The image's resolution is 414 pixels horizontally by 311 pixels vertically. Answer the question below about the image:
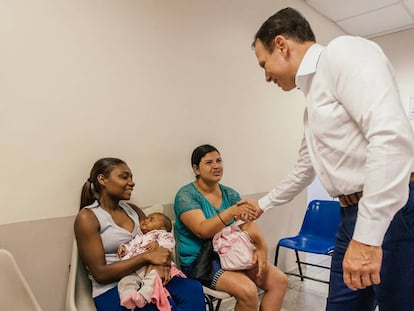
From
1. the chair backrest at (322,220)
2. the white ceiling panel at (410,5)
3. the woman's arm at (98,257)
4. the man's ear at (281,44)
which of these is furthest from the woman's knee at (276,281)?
the white ceiling panel at (410,5)

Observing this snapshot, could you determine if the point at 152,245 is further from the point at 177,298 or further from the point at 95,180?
the point at 95,180

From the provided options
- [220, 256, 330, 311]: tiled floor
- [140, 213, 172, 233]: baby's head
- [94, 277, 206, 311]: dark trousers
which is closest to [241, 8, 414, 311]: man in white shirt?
[94, 277, 206, 311]: dark trousers

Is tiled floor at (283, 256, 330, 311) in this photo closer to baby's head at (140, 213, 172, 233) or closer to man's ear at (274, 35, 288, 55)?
baby's head at (140, 213, 172, 233)

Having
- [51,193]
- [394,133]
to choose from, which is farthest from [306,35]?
[51,193]

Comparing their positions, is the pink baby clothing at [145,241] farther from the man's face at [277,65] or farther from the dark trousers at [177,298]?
the man's face at [277,65]

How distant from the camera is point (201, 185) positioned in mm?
2348

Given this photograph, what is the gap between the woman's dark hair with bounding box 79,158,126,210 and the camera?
1.86 meters

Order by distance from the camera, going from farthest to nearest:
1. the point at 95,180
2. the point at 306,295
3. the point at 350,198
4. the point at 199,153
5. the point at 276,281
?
the point at 306,295 → the point at 199,153 → the point at 276,281 → the point at 95,180 → the point at 350,198

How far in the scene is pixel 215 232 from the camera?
2.07 m

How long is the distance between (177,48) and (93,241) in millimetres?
1556

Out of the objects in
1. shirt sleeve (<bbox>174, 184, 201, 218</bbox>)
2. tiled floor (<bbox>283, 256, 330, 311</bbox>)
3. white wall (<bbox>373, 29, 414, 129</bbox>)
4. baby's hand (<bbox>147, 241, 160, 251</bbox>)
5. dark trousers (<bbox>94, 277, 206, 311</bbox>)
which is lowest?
tiled floor (<bbox>283, 256, 330, 311</bbox>)

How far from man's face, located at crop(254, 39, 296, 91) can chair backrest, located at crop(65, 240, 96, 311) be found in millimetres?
1369

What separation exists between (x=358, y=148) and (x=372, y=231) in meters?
0.30

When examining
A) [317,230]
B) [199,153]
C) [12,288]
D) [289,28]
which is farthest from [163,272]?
[317,230]
